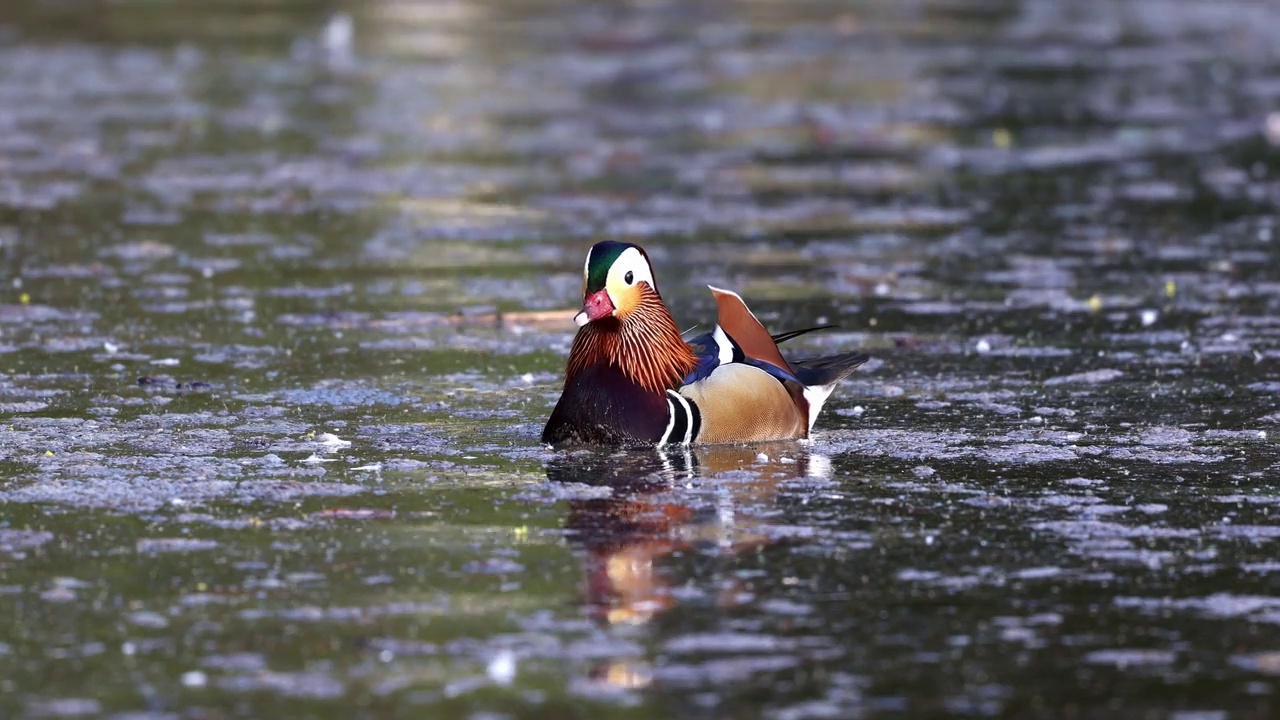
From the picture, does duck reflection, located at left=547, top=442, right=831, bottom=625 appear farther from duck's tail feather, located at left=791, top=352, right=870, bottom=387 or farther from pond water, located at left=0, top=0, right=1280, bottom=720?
duck's tail feather, located at left=791, top=352, right=870, bottom=387

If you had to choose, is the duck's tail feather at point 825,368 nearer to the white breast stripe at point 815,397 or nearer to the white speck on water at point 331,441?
the white breast stripe at point 815,397

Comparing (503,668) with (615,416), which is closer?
(503,668)

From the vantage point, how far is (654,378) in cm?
825

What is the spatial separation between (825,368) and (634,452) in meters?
1.01

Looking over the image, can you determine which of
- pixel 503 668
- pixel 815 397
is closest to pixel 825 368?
pixel 815 397

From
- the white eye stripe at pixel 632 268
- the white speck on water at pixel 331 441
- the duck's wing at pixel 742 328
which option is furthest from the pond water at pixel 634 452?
the white eye stripe at pixel 632 268

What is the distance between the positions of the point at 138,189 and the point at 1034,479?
9.46 metres

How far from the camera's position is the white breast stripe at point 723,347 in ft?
27.8

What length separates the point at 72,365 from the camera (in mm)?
9852

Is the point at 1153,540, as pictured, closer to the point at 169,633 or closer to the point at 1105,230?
the point at 169,633

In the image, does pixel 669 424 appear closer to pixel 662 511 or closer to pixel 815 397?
pixel 815 397

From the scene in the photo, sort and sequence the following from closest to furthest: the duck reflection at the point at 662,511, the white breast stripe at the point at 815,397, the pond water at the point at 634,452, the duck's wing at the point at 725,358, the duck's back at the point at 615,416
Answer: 1. the pond water at the point at 634,452
2. the duck reflection at the point at 662,511
3. the duck's back at the point at 615,416
4. the duck's wing at the point at 725,358
5. the white breast stripe at the point at 815,397

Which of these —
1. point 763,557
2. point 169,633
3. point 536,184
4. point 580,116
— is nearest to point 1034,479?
point 763,557

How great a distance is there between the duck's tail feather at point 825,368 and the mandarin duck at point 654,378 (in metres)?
0.06
